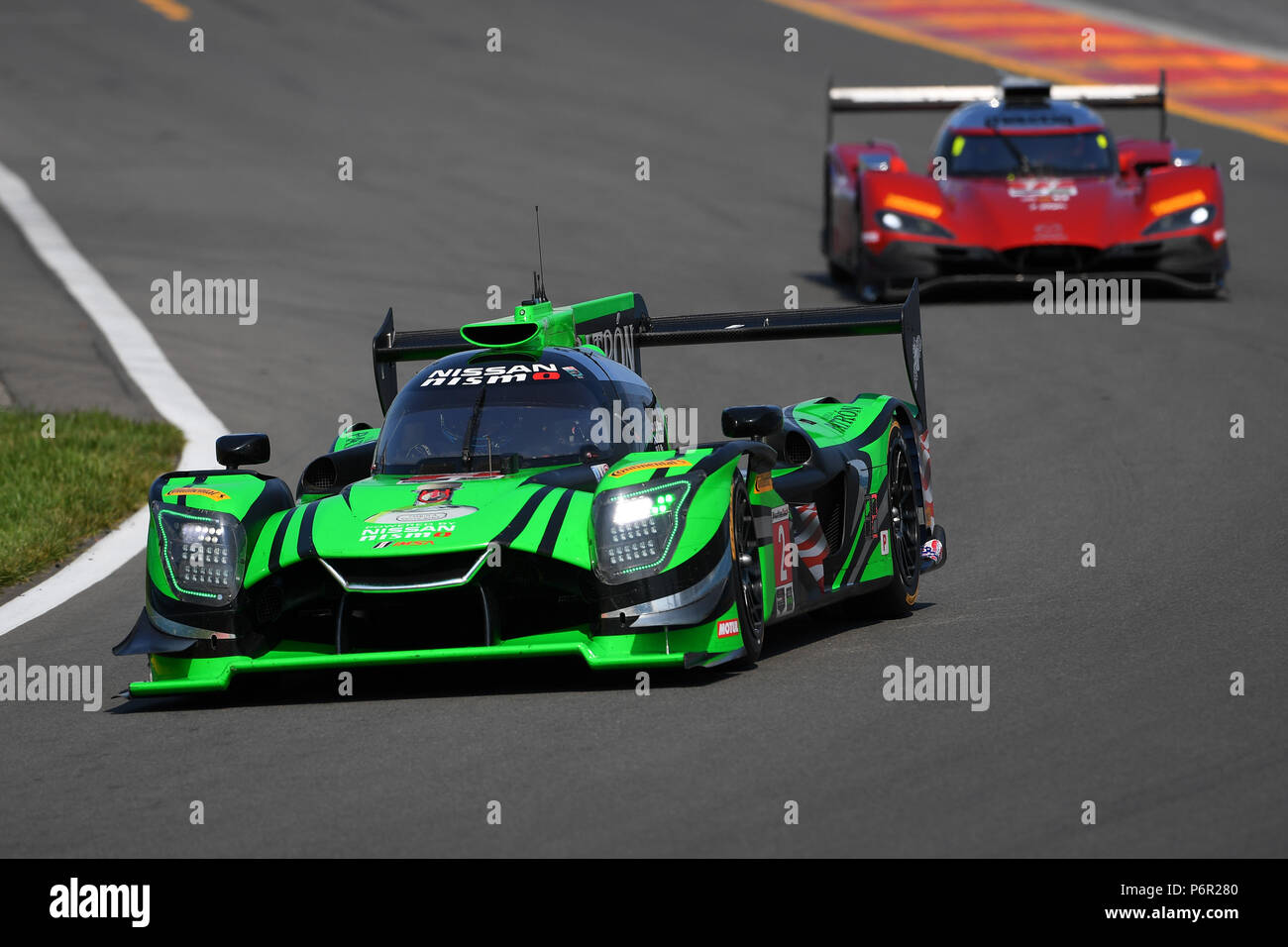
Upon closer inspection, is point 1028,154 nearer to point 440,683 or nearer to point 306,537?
point 440,683

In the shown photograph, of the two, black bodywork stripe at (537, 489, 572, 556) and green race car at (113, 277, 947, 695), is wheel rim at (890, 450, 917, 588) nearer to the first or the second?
Answer: green race car at (113, 277, 947, 695)

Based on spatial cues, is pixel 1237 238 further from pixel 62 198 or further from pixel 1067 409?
pixel 62 198

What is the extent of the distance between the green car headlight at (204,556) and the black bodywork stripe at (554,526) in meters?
1.21

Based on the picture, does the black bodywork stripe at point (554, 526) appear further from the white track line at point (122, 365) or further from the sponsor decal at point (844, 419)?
the white track line at point (122, 365)

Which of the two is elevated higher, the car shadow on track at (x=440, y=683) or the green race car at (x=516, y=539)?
the green race car at (x=516, y=539)

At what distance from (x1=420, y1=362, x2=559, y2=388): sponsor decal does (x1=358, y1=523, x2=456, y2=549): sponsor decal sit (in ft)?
4.43

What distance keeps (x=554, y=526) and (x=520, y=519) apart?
0.42 ft

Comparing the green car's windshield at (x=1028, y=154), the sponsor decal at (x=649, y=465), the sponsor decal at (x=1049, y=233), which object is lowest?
the sponsor decal at (x=649, y=465)

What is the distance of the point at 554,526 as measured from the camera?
8039 millimetres

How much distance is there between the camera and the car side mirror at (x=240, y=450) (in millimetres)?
9562

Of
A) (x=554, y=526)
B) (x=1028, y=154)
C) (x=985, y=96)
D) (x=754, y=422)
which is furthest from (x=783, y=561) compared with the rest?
(x=985, y=96)

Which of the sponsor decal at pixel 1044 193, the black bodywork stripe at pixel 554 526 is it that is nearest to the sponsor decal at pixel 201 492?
the black bodywork stripe at pixel 554 526

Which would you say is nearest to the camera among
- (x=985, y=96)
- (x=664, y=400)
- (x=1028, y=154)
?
(x=664, y=400)
